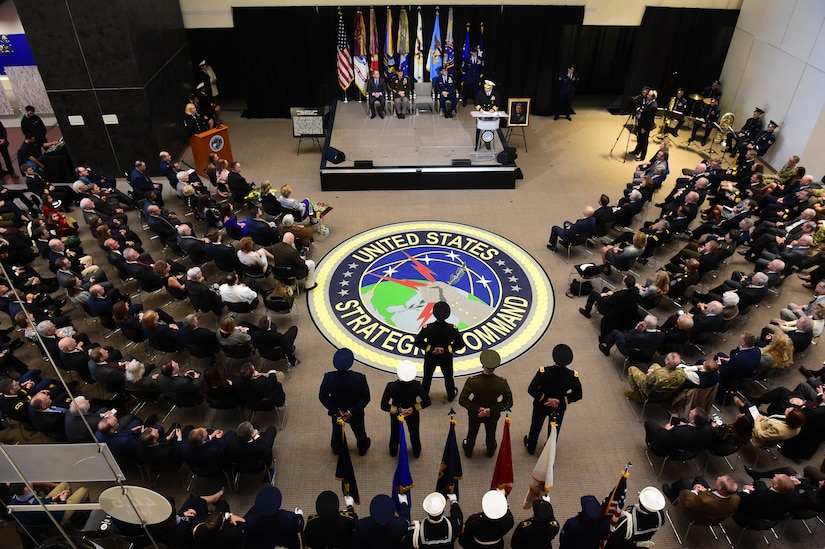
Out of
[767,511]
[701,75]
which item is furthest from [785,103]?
[767,511]

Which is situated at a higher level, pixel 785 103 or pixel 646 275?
pixel 785 103

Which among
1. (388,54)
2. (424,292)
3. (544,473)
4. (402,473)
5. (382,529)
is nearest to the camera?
(382,529)

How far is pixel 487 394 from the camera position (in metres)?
6.09

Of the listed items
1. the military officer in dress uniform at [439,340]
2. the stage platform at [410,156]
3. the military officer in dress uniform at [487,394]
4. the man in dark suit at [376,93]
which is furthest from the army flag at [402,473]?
the man in dark suit at [376,93]

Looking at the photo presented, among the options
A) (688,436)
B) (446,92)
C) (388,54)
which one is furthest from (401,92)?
(688,436)

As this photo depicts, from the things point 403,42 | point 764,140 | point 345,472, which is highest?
point 403,42

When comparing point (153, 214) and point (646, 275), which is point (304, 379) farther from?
point (646, 275)

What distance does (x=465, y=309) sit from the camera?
362 inches

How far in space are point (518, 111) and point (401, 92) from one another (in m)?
3.40

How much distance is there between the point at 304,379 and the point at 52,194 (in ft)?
24.5

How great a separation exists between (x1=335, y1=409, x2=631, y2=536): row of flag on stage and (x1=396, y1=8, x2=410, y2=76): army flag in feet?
41.5

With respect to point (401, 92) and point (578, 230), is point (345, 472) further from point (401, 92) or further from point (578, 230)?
point (401, 92)

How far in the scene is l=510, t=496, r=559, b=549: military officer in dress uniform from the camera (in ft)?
15.3

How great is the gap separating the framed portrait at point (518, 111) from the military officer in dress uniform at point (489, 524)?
11.2 m
